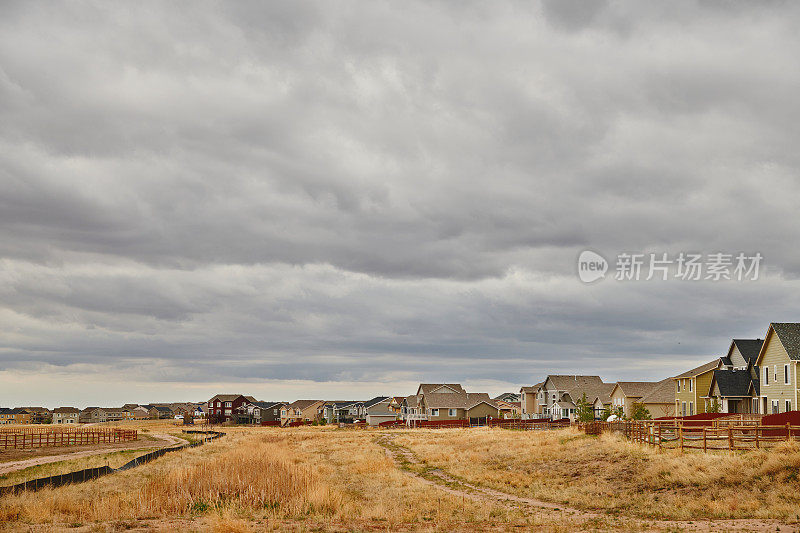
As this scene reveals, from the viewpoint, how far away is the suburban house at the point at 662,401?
88562mm

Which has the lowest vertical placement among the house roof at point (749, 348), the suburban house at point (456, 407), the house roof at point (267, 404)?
the house roof at point (267, 404)

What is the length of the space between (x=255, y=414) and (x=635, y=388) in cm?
10614

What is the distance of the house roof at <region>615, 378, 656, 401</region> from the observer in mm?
100069

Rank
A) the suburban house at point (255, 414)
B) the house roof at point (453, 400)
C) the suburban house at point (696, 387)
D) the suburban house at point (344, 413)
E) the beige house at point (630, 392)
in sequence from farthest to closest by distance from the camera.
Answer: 1. the suburban house at point (255, 414)
2. the suburban house at point (344, 413)
3. the house roof at point (453, 400)
4. the beige house at point (630, 392)
5. the suburban house at point (696, 387)

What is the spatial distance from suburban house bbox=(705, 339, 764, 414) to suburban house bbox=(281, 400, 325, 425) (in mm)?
111883

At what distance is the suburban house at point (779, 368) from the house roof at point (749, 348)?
15.0ft

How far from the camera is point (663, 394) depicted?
89.9 meters

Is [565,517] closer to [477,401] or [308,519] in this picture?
[308,519]

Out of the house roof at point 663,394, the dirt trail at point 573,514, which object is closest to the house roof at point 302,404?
the house roof at point 663,394

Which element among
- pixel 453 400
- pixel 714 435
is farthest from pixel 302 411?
pixel 714 435

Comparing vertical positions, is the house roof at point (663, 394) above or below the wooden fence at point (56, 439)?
above

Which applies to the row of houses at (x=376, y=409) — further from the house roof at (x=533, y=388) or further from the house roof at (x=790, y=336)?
the house roof at (x=790, y=336)

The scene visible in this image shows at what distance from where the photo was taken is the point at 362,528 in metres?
20.7

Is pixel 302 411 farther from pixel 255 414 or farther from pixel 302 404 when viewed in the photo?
pixel 255 414
